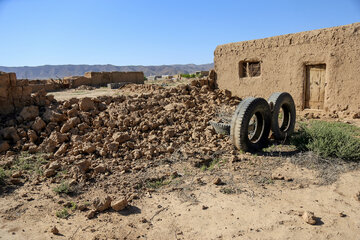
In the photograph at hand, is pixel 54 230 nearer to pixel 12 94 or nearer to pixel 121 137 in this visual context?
pixel 121 137

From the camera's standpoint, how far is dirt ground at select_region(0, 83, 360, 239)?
2.93 meters

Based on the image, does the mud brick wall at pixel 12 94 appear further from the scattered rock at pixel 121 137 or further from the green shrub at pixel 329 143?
the green shrub at pixel 329 143

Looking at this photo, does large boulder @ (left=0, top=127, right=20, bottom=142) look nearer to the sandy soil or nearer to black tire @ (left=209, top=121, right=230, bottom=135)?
the sandy soil

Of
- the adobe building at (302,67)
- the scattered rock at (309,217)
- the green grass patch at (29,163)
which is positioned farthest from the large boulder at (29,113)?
the adobe building at (302,67)

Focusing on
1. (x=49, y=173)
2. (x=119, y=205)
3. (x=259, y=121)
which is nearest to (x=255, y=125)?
(x=259, y=121)

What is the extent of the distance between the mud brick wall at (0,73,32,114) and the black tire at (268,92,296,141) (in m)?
5.70

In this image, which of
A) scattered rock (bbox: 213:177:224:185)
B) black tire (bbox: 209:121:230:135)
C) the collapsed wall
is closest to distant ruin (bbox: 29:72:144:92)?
the collapsed wall

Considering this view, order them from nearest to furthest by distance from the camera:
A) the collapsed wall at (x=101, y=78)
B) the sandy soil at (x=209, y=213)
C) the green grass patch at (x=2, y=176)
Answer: the sandy soil at (x=209, y=213) < the green grass patch at (x=2, y=176) < the collapsed wall at (x=101, y=78)

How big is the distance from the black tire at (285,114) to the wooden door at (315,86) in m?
2.01

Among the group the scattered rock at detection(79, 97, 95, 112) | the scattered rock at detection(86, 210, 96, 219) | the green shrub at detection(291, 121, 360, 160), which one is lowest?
the scattered rock at detection(86, 210, 96, 219)

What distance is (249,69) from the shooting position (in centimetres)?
923

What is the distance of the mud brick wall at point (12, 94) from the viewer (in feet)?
→ 20.4

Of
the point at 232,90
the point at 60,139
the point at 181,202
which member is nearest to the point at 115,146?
the point at 60,139

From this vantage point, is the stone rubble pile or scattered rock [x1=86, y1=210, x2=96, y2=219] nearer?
scattered rock [x1=86, y1=210, x2=96, y2=219]
